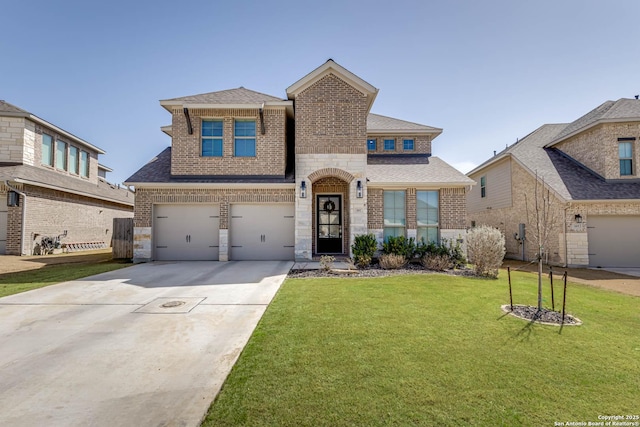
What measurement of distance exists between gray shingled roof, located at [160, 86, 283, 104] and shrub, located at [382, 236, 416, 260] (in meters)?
7.79

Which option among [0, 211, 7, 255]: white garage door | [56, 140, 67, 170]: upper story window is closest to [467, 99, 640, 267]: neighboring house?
[0, 211, 7, 255]: white garage door

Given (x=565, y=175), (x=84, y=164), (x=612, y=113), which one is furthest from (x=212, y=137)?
(x=612, y=113)

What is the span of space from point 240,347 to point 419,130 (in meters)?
13.6

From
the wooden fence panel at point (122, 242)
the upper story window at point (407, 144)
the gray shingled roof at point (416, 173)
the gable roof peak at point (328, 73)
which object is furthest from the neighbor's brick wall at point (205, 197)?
the upper story window at point (407, 144)

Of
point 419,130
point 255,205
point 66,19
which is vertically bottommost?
point 255,205

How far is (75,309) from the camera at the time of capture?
5477 millimetres

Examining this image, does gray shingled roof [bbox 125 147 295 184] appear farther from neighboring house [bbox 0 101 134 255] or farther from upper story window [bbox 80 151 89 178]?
upper story window [bbox 80 151 89 178]

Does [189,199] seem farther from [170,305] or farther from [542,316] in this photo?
[542,316]

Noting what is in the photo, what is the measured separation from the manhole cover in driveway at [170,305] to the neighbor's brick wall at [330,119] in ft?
24.1

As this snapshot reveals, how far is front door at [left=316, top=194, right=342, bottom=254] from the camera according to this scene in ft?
43.1

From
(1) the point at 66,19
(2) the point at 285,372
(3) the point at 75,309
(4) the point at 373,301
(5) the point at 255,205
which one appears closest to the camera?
(2) the point at 285,372

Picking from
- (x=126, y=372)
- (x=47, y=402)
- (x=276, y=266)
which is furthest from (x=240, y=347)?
(x=276, y=266)

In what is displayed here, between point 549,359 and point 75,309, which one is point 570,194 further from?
point 75,309

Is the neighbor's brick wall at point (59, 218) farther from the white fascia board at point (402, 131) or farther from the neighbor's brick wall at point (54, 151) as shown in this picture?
the white fascia board at point (402, 131)
